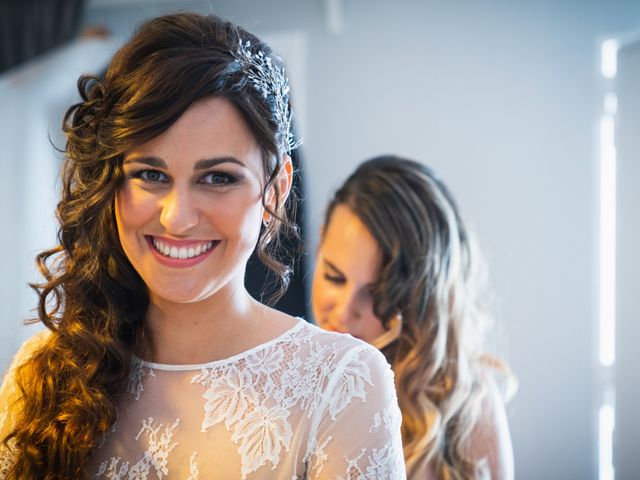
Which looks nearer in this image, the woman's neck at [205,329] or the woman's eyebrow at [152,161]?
the woman's eyebrow at [152,161]

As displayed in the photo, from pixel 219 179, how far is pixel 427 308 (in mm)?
886

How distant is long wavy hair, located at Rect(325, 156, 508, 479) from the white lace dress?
59 centimetres

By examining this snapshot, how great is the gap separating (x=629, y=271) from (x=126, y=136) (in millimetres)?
1984

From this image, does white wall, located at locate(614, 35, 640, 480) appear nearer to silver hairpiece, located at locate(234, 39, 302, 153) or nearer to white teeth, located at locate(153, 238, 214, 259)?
silver hairpiece, located at locate(234, 39, 302, 153)

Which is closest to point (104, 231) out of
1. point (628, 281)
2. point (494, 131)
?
point (628, 281)

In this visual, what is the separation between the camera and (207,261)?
1.18 m

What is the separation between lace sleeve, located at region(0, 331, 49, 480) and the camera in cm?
124

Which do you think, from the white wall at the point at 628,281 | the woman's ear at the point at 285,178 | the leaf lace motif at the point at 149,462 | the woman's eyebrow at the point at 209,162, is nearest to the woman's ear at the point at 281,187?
the woman's ear at the point at 285,178

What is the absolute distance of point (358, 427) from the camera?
1144 mm

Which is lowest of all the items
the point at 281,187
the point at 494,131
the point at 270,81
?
the point at 281,187

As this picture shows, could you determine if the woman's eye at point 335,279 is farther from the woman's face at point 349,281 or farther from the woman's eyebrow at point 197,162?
the woman's eyebrow at point 197,162

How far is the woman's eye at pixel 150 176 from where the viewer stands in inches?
45.6

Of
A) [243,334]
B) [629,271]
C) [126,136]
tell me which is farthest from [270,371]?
[629,271]

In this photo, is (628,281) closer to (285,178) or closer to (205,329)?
(285,178)
